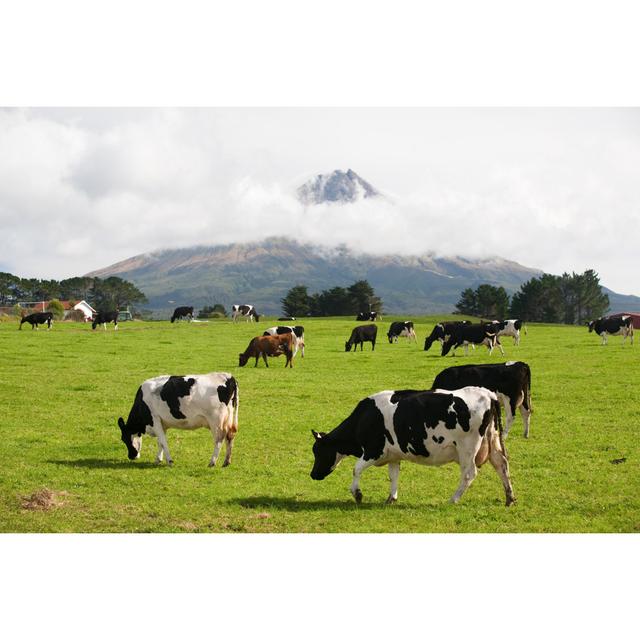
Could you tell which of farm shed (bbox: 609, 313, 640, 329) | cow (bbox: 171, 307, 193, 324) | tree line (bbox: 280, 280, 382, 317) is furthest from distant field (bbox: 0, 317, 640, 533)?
tree line (bbox: 280, 280, 382, 317)

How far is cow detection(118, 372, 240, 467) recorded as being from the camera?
1098 cm

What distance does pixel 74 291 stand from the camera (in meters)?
38.0

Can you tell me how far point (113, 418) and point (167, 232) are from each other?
544 cm

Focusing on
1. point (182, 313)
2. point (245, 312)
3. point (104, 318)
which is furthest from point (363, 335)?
point (245, 312)

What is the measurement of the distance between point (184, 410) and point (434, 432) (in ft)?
15.0

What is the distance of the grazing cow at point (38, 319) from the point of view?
108ft

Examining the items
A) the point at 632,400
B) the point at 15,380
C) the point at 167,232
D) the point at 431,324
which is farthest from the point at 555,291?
the point at 15,380

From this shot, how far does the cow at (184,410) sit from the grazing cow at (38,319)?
24.0 metres

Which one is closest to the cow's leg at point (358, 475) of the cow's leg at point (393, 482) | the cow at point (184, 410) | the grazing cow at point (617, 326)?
the cow's leg at point (393, 482)

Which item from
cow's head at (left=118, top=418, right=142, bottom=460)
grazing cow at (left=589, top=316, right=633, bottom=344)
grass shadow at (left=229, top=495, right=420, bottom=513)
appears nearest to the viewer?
grass shadow at (left=229, top=495, right=420, bottom=513)

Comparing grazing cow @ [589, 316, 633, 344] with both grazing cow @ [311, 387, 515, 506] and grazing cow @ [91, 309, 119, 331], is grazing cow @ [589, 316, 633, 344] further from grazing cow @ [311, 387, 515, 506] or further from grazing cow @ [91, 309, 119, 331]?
grazing cow @ [91, 309, 119, 331]

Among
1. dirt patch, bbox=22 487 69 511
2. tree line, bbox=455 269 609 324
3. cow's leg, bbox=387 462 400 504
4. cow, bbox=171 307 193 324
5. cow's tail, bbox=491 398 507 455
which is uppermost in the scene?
tree line, bbox=455 269 609 324

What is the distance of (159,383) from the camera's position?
11398mm

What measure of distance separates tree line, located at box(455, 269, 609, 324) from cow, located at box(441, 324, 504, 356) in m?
4.13
